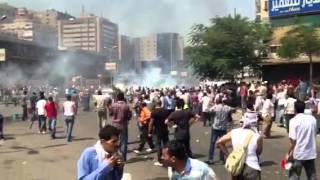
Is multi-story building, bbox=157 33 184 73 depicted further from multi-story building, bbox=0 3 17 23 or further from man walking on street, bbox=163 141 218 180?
man walking on street, bbox=163 141 218 180

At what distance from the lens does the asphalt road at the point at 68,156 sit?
12000 mm

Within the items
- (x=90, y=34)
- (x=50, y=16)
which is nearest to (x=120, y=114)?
(x=90, y=34)

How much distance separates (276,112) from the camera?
74.7 ft

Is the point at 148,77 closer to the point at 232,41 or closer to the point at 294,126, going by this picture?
the point at 232,41

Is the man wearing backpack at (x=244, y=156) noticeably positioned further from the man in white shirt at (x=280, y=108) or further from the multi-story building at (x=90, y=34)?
the multi-story building at (x=90, y=34)

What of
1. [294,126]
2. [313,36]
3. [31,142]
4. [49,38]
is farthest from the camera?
[49,38]

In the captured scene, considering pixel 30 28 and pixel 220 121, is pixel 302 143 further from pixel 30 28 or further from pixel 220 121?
pixel 30 28

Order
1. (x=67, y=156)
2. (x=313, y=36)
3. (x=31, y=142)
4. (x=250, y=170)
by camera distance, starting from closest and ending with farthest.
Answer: (x=250, y=170) → (x=67, y=156) → (x=31, y=142) → (x=313, y=36)

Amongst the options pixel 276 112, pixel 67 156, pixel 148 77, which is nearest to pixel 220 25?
pixel 276 112

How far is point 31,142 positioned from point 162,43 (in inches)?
4338

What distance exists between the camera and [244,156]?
24.3 ft

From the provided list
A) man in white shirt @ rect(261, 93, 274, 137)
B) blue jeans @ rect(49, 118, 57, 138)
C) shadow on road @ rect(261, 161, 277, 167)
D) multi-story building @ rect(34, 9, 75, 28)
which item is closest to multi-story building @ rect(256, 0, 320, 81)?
man in white shirt @ rect(261, 93, 274, 137)

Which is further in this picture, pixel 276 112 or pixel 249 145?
pixel 276 112

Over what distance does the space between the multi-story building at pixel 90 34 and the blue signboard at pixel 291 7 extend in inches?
2973
